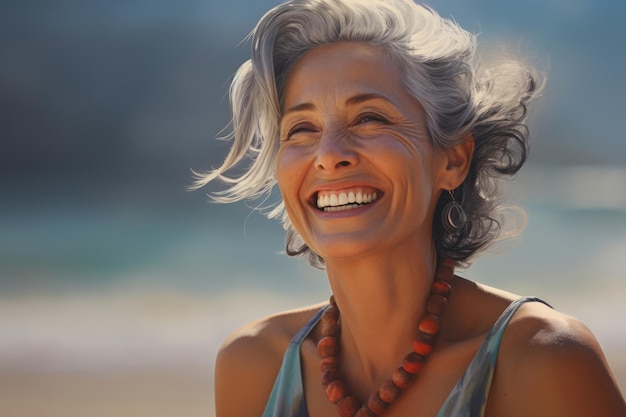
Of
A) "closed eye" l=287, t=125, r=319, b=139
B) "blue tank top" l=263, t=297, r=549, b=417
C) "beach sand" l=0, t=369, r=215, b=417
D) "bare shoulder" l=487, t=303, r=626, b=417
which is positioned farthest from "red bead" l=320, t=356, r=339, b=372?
"beach sand" l=0, t=369, r=215, b=417

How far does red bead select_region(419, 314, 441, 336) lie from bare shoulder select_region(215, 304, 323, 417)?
455 mm

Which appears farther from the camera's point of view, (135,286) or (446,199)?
(135,286)

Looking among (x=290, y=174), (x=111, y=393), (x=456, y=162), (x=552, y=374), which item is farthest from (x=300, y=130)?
(x=111, y=393)

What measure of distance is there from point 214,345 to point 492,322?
3716mm

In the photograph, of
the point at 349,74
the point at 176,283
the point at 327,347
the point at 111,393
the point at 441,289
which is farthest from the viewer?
the point at 176,283

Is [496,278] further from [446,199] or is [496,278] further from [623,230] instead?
[446,199]

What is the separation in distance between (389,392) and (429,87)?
737 mm

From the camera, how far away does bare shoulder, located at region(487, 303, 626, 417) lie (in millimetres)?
1894

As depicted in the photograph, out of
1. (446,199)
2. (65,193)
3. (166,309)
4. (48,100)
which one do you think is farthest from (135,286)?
(446,199)

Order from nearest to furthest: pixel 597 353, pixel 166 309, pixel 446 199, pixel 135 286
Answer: pixel 597 353
pixel 446 199
pixel 166 309
pixel 135 286

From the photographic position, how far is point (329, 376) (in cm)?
230

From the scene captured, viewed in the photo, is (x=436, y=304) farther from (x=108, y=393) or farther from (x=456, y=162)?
(x=108, y=393)

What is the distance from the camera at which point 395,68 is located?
218 cm

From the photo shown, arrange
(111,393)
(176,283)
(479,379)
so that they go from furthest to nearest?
(176,283) → (111,393) → (479,379)
